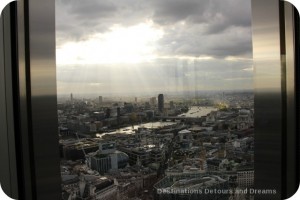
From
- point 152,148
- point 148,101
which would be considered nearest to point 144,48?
point 148,101

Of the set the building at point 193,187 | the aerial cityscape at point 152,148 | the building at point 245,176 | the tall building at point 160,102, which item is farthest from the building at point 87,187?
the building at point 245,176

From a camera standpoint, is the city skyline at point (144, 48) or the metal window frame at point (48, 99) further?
the city skyline at point (144, 48)

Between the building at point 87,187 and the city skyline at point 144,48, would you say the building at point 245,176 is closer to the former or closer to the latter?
the city skyline at point 144,48

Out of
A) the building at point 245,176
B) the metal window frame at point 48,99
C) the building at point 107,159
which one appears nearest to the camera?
the metal window frame at point 48,99

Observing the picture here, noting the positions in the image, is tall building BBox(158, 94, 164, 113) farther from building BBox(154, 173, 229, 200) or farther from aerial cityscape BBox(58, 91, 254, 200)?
building BBox(154, 173, 229, 200)

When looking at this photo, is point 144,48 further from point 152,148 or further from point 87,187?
point 87,187

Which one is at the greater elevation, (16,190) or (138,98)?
(138,98)

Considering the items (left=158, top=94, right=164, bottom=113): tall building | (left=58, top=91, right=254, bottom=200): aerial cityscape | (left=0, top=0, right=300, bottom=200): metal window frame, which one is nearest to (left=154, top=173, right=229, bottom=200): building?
(left=58, top=91, right=254, bottom=200): aerial cityscape

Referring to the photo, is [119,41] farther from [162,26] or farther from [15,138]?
[15,138]

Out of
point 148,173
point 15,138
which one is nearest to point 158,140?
point 148,173
